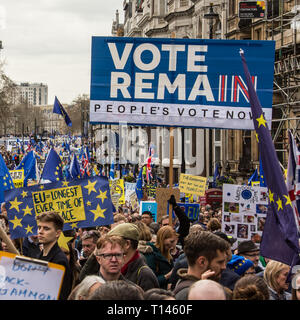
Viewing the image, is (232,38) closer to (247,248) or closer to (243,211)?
(243,211)

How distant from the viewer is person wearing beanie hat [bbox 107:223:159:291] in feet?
19.5

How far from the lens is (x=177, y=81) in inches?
393

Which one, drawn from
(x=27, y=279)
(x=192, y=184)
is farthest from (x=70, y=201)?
(x=192, y=184)

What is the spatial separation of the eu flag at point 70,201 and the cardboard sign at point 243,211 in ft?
8.48

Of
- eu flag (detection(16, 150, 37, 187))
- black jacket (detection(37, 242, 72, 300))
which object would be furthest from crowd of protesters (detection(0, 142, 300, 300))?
→ eu flag (detection(16, 150, 37, 187))

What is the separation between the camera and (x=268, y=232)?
5668 millimetres

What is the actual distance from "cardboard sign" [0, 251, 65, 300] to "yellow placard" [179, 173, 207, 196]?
12043 mm

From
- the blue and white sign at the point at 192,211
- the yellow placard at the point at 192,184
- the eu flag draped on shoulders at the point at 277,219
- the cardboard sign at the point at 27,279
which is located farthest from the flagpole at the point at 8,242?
the yellow placard at the point at 192,184

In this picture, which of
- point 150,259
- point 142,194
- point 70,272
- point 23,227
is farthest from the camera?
point 142,194

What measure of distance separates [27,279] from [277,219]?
82.1 inches

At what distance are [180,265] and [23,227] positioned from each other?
88.9 inches

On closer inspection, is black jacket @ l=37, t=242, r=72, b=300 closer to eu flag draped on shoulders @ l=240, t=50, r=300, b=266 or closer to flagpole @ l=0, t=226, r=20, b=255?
flagpole @ l=0, t=226, r=20, b=255
